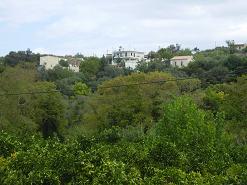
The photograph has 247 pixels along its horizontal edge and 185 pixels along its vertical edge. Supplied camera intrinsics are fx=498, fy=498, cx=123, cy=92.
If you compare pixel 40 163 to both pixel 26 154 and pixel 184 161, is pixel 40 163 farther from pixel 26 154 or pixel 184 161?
pixel 184 161

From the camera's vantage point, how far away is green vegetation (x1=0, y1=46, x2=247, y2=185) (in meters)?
12.5

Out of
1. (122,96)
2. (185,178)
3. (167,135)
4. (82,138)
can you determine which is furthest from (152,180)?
(122,96)

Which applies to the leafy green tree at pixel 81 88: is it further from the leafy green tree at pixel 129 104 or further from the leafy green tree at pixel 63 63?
the leafy green tree at pixel 63 63

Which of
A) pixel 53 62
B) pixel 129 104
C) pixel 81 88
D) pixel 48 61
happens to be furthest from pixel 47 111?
pixel 53 62

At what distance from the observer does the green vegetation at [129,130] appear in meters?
12.5

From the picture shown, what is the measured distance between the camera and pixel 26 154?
524 inches

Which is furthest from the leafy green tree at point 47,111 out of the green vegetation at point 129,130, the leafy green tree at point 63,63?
the leafy green tree at point 63,63

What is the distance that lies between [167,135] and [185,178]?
9941mm

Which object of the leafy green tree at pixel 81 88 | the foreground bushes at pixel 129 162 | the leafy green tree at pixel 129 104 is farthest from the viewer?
the leafy green tree at pixel 81 88

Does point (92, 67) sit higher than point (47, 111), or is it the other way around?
point (92, 67)

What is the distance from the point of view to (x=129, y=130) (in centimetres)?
3083

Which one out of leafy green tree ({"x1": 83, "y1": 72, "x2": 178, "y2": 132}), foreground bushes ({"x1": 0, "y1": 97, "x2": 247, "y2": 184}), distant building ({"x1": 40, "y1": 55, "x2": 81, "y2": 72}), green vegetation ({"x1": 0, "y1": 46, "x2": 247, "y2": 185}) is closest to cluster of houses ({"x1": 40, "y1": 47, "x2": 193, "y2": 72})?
distant building ({"x1": 40, "y1": 55, "x2": 81, "y2": 72})

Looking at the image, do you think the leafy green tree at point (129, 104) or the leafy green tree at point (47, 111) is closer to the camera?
the leafy green tree at point (129, 104)

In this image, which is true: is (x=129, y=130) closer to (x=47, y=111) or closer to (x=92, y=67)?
(x=47, y=111)
